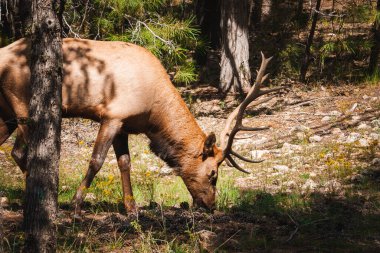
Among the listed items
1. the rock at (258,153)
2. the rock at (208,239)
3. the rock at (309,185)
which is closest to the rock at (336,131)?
the rock at (258,153)

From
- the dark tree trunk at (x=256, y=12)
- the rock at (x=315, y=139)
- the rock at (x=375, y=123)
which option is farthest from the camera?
the dark tree trunk at (x=256, y=12)

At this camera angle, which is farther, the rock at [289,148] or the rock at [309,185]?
the rock at [289,148]

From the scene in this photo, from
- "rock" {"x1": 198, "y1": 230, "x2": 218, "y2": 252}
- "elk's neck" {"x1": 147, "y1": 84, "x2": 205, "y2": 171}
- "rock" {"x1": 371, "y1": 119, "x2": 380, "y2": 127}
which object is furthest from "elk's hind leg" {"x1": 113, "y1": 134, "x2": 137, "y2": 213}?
A: "rock" {"x1": 371, "y1": 119, "x2": 380, "y2": 127}

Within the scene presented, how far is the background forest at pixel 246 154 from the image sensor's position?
4.39 metres

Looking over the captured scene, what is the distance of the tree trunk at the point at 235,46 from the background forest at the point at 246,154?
0.02 metres

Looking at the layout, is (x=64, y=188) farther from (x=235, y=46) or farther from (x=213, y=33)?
(x=213, y=33)

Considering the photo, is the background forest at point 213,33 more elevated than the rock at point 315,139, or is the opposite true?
the background forest at point 213,33

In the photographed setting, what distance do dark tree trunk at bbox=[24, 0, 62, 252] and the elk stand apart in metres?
1.68

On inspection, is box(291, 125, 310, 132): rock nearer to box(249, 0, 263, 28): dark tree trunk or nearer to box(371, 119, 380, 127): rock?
box(371, 119, 380, 127): rock

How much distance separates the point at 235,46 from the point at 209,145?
216 inches

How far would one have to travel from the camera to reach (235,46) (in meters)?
11.1

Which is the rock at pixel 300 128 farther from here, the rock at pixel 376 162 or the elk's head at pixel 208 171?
the elk's head at pixel 208 171

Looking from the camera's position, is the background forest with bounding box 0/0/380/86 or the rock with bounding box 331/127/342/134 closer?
the rock with bounding box 331/127/342/134

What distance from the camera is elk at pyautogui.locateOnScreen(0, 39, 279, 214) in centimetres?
552
